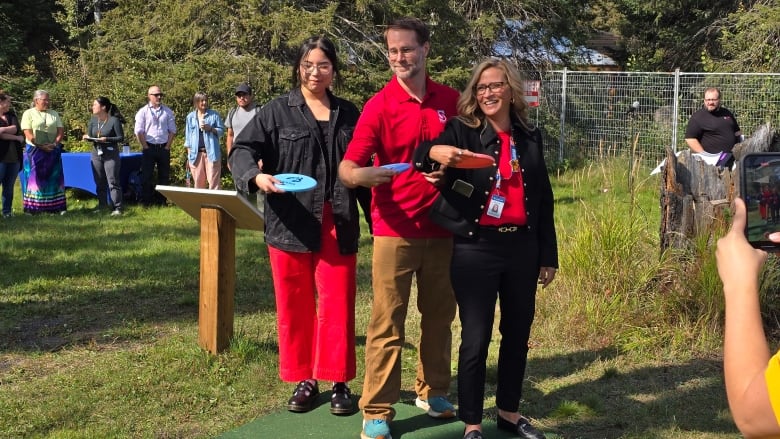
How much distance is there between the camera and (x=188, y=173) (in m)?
15.1

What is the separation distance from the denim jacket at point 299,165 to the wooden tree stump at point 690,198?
294 centimetres

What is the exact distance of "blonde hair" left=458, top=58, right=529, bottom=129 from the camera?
4.19m

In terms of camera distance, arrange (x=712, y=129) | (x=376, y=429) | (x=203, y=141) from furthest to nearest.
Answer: (x=203, y=141), (x=712, y=129), (x=376, y=429)

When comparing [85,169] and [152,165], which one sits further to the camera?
[85,169]

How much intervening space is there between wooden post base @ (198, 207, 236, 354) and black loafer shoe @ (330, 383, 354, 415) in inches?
45.0

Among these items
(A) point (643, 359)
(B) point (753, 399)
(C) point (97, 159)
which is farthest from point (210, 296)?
(C) point (97, 159)

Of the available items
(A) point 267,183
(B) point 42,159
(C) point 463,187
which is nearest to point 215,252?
(A) point 267,183

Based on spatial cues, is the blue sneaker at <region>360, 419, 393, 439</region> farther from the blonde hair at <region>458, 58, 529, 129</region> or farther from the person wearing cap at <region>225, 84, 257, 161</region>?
the person wearing cap at <region>225, 84, 257, 161</region>

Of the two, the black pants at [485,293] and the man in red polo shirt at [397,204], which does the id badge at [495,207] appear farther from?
the man in red polo shirt at [397,204]

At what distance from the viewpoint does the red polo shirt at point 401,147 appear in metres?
4.30

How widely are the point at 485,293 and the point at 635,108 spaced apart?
13.9m

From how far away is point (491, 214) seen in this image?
4.11 m

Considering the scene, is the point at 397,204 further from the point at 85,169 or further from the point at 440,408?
the point at 85,169

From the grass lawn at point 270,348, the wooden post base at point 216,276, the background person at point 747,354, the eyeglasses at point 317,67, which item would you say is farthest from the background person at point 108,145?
the background person at point 747,354
